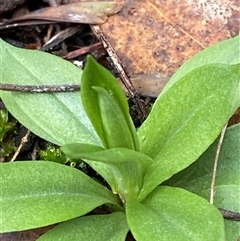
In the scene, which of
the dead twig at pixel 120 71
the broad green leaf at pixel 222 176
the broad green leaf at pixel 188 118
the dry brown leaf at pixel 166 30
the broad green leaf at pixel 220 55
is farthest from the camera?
the dry brown leaf at pixel 166 30

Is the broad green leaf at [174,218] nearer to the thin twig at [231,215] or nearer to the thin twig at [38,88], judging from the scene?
the thin twig at [231,215]

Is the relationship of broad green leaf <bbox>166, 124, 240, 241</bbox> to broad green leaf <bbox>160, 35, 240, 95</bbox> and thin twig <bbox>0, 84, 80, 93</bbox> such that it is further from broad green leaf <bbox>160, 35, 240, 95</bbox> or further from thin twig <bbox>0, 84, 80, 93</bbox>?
thin twig <bbox>0, 84, 80, 93</bbox>

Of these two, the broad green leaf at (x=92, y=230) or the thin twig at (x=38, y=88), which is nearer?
the broad green leaf at (x=92, y=230)

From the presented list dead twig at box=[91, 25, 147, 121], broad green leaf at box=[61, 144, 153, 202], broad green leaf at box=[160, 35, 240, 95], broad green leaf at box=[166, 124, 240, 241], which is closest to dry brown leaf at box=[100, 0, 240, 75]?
dead twig at box=[91, 25, 147, 121]

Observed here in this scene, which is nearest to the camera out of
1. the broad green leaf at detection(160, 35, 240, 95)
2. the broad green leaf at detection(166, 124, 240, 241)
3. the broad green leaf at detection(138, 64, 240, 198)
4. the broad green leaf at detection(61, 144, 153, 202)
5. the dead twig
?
the broad green leaf at detection(61, 144, 153, 202)

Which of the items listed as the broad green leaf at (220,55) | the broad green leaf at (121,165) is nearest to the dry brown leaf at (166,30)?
the broad green leaf at (220,55)

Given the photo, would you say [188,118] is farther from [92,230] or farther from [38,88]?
[38,88]

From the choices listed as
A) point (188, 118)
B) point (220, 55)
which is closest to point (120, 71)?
point (220, 55)
